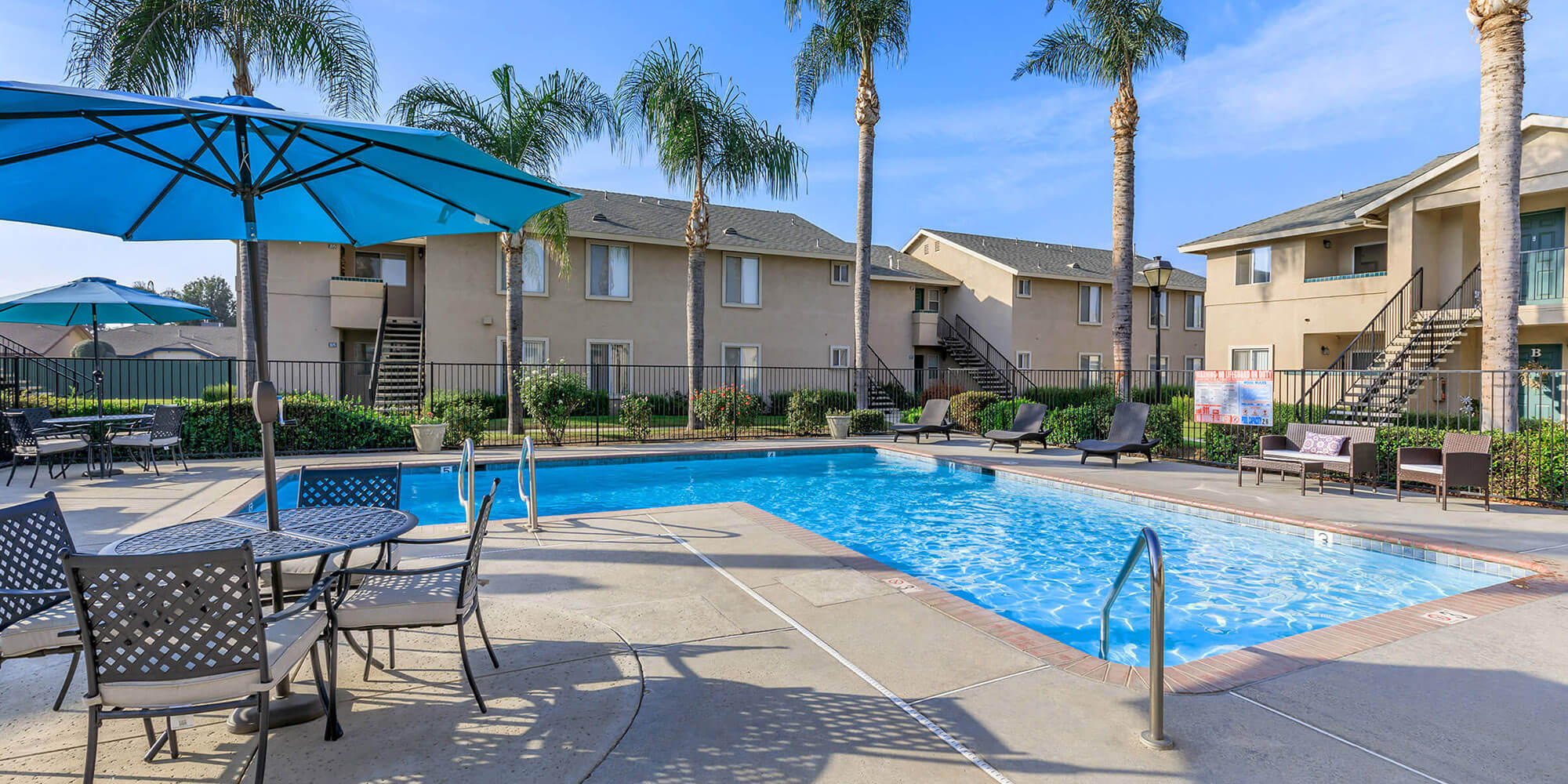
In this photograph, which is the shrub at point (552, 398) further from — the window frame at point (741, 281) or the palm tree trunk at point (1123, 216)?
the palm tree trunk at point (1123, 216)

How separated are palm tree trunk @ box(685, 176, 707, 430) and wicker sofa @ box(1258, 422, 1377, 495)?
1197 cm

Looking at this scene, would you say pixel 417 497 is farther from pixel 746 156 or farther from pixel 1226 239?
pixel 1226 239

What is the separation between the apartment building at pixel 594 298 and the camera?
67.9 ft

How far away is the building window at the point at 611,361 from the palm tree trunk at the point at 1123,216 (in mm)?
13693

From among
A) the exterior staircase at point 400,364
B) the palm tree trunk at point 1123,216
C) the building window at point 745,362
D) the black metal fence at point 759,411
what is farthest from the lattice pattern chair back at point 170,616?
the building window at point 745,362

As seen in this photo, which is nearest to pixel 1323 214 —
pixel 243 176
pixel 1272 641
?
pixel 1272 641

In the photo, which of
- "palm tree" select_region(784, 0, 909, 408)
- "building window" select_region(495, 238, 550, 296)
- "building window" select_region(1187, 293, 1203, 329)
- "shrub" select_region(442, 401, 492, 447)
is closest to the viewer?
"shrub" select_region(442, 401, 492, 447)

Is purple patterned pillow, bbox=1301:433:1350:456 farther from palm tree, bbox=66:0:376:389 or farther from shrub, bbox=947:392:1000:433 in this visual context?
palm tree, bbox=66:0:376:389

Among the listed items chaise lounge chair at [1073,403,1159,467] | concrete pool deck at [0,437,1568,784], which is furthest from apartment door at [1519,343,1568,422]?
concrete pool deck at [0,437,1568,784]

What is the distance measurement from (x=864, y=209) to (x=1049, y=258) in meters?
15.4

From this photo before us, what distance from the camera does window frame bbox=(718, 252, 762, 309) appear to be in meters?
24.2

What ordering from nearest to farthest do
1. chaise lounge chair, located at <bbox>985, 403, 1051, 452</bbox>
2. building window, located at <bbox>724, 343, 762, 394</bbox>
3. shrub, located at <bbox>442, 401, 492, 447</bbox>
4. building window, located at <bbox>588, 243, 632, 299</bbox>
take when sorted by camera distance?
shrub, located at <bbox>442, 401, 492, 447</bbox>
chaise lounge chair, located at <bbox>985, 403, 1051, 452</bbox>
building window, located at <bbox>588, 243, 632, 299</bbox>
building window, located at <bbox>724, 343, 762, 394</bbox>

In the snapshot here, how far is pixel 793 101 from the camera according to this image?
64.1ft

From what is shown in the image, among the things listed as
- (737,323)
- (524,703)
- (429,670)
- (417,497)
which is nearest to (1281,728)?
(524,703)
